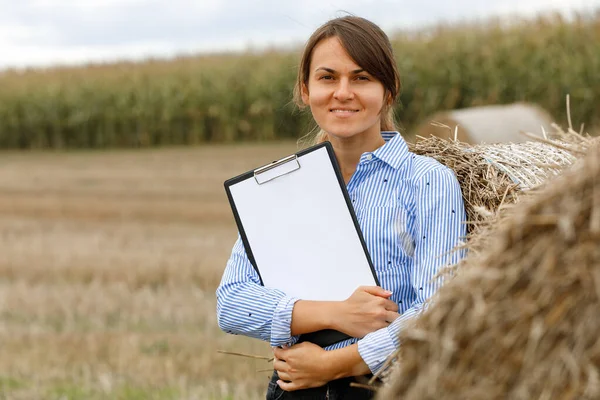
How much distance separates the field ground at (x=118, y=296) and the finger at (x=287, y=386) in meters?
1.97

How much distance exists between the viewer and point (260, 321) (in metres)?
2.88

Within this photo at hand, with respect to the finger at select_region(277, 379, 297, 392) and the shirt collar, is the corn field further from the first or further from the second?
the finger at select_region(277, 379, 297, 392)

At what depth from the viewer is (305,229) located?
2902 millimetres

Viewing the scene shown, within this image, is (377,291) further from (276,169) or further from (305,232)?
(276,169)

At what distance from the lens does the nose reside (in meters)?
2.97

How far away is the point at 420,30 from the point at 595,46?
14.4 feet

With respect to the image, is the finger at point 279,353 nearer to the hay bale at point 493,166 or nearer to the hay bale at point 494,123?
the hay bale at point 493,166

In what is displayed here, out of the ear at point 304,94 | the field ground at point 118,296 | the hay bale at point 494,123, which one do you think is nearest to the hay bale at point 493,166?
the ear at point 304,94

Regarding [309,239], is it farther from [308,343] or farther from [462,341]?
[462,341]

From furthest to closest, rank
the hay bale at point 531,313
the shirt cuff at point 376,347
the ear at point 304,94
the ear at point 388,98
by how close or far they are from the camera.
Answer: the ear at point 304,94 < the ear at point 388,98 < the shirt cuff at point 376,347 < the hay bale at point 531,313

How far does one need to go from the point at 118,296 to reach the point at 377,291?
4.75 m

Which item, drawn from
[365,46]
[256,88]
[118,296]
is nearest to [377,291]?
[365,46]

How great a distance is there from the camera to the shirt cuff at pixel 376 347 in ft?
8.66

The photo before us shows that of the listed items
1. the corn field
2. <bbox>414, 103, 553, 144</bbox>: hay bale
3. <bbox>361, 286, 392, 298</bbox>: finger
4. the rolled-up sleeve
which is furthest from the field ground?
the corn field
